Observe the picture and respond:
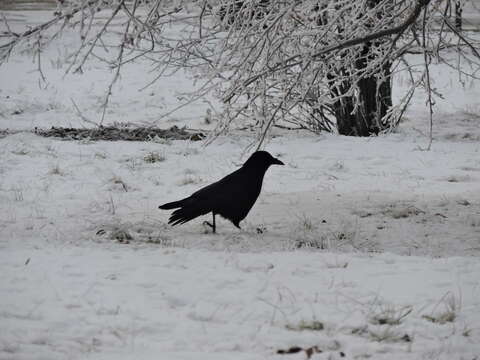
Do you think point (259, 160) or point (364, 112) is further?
point (364, 112)

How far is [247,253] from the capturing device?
529 centimetres

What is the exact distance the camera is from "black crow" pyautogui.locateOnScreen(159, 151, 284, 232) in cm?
609

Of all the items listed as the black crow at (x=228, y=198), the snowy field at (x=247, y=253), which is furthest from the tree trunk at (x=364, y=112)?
the black crow at (x=228, y=198)

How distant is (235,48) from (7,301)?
2.96m

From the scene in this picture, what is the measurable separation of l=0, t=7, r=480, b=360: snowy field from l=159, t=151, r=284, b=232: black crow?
0.24 m

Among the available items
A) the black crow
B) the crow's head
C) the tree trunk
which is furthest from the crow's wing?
the tree trunk

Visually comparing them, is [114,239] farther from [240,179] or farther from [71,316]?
[71,316]

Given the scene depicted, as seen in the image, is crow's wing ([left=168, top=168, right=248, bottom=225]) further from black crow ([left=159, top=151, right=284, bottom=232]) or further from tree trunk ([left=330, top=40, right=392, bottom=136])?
tree trunk ([left=330, top=40, right=392, bottom=136])

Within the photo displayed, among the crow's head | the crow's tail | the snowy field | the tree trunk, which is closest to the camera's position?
the snowy field

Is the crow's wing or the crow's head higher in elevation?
the crow's head

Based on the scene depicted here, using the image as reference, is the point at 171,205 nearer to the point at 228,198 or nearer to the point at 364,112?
the point at 228,198

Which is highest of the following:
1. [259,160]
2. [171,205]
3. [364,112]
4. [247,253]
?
[364,112]

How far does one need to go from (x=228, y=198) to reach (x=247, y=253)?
103 cm

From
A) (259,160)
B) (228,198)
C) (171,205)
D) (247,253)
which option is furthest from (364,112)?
(247,253)
